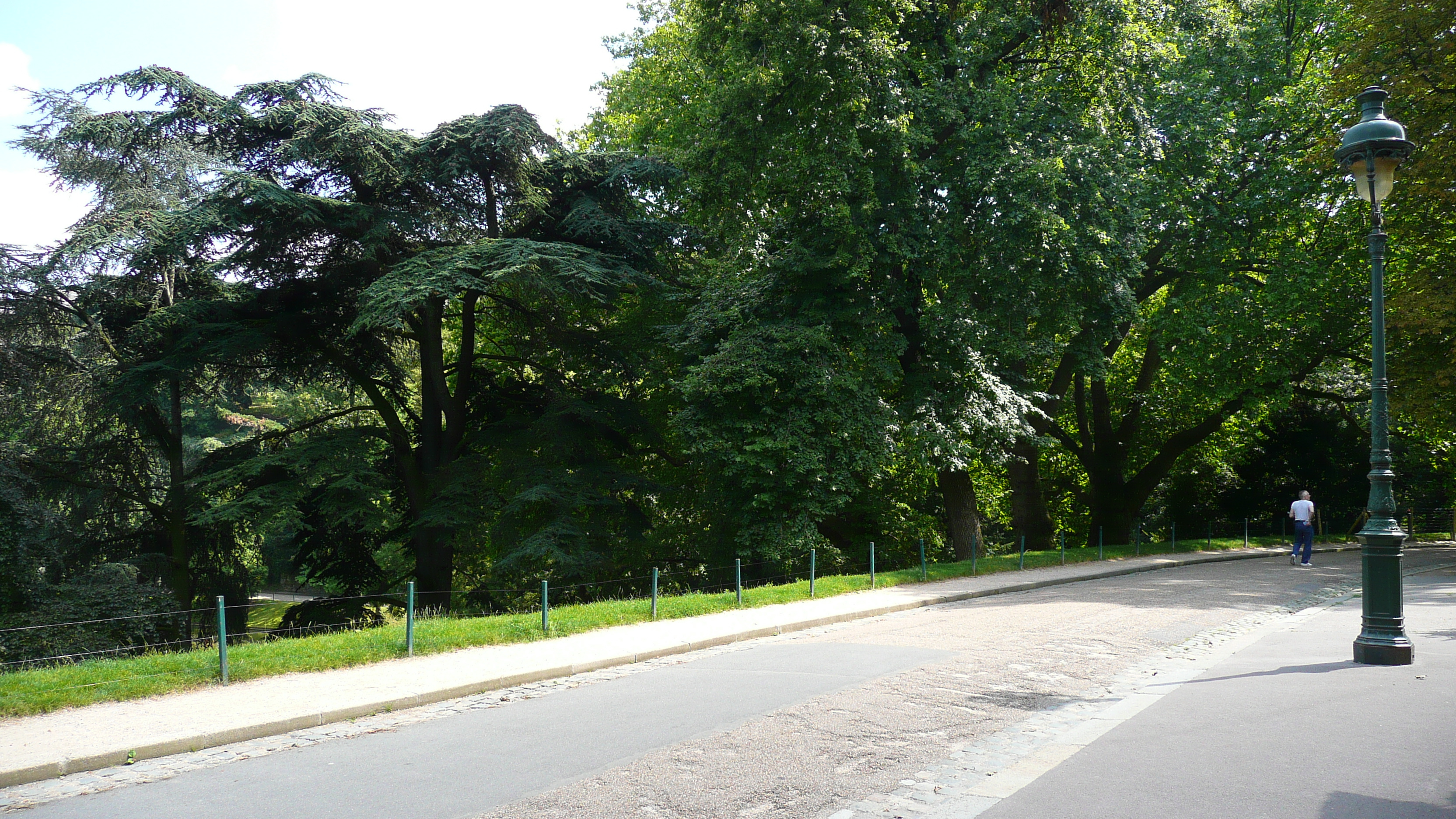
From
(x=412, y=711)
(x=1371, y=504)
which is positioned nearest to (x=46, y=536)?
(x=412, y=711)

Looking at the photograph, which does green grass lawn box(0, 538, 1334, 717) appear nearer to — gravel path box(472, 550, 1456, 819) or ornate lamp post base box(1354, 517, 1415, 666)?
gravel path box(472, 550, 1456, 819)

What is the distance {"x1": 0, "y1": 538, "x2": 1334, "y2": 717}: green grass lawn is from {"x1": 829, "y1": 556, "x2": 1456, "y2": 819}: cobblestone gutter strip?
7048mm

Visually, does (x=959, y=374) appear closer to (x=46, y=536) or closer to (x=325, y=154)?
(x=325, y=154)

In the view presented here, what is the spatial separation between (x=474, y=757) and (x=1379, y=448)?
911cm

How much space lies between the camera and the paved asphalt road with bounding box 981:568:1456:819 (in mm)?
5117

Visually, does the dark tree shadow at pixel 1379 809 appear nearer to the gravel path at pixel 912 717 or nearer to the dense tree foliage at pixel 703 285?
the gravel path at pixel 912 717

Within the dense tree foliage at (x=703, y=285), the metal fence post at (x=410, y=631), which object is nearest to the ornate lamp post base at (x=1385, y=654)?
the metal fence post at (x=410, y=631)

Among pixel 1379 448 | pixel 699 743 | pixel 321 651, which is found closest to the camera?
pixel 699 743

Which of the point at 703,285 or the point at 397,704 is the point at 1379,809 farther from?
the point at 703,285

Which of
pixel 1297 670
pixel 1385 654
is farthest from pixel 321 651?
pixel 1385 654

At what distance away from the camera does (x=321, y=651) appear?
10.6m

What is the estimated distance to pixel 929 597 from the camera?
16.5 m

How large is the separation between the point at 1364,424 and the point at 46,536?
4226 cm

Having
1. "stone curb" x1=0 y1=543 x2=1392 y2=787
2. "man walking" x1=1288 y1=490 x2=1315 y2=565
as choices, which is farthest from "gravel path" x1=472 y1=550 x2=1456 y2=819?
"man walking" x1=1288 y1=490 x2=1315 y2=565
